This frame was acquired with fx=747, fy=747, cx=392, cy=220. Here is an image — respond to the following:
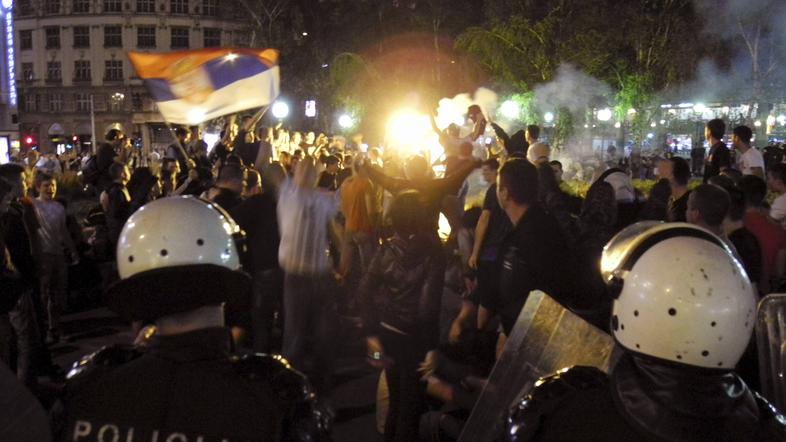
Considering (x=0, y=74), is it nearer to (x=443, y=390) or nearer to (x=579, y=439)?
(x=443, y=390)

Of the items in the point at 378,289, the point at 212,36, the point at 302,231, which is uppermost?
the point at 212,36

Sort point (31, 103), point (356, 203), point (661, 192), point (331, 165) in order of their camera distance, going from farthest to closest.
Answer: point (31, 103), point (331, 165), point (661, 192), point (356, 203)

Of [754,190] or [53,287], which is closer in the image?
[754,190]

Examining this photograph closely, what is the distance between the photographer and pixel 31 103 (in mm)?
73875

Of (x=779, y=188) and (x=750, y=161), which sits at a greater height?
(x=750, y=161)

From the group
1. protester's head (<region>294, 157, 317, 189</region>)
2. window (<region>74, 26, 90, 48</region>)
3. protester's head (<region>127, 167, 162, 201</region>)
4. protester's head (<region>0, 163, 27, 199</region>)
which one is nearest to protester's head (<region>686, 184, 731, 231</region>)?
protester's head (<region>294, 157, 317, 189</region>)

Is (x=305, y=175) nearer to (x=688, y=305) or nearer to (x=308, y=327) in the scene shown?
(x=308, y=327)

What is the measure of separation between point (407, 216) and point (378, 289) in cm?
53

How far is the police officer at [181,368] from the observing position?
1.99m

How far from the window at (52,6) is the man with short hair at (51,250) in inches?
2897

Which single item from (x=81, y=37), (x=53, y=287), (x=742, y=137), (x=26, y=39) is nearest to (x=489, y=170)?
(x=742, y=137)

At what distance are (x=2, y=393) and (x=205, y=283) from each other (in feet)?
2.27

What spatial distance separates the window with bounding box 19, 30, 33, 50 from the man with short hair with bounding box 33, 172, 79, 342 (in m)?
75.7

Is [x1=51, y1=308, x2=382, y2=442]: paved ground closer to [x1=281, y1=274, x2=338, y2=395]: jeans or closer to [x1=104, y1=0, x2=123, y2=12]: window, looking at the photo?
[x1=281, y1=274, x2=338, y2=395]: jeans
